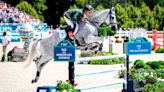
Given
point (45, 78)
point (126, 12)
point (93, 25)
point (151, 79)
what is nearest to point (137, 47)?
point (151, 79)

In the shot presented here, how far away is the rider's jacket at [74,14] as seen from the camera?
19.8m

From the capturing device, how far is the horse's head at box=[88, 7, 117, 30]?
20.6m

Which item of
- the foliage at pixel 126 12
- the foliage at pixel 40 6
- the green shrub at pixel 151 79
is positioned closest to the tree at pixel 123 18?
the foliage at pixel 126 12

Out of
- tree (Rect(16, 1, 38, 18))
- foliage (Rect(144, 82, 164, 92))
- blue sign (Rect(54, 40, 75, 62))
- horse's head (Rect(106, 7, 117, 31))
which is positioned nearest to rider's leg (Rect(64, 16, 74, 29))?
horse's head (Rect(106, 7, 117, 31))

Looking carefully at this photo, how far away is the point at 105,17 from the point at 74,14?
148 cm

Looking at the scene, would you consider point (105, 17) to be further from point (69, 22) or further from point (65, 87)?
point (65, 87)

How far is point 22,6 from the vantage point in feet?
203

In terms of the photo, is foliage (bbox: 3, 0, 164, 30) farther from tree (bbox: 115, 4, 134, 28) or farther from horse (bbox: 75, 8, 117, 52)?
horse (bbox: 75, 8, 117, 52)

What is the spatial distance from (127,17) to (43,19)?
1280cm

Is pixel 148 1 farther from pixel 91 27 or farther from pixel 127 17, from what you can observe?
pixel 91 27

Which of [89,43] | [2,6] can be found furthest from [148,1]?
[89,43]

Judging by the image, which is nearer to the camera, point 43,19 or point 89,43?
point 89,43

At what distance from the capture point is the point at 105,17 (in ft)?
68.6

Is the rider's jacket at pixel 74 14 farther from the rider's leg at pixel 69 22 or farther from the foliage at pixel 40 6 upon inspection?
the foliage at pixel 40 6
